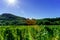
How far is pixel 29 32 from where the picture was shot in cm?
1332

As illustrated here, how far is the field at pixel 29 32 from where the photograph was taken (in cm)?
1283

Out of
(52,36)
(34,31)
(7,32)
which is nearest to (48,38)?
(52,36)

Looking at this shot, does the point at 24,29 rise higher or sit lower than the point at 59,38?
higher

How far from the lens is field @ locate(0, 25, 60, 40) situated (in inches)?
505

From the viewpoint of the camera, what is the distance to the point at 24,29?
43.0 ft

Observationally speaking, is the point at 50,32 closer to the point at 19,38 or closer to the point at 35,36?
the point at 35,36

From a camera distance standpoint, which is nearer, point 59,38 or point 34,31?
point 34,31

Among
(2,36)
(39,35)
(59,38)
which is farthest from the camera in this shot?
(59,38)

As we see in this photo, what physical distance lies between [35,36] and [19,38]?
1225 mm

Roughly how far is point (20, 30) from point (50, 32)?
2.43 metres

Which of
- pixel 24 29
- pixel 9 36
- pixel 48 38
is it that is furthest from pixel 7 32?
pixel 48 38

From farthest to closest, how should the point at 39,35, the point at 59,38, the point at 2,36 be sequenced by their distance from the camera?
the point at 59,38, the point at 39,35, the point at 2,36

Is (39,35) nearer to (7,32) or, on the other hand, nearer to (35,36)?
(35,36)

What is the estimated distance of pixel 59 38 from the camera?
14.8 meters
